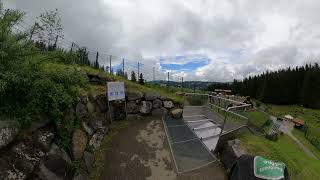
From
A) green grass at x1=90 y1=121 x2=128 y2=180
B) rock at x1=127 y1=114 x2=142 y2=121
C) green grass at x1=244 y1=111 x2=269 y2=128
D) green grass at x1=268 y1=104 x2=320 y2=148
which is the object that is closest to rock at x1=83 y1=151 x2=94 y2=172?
green grass at x1=90 y1=121 x2=128 y2=180

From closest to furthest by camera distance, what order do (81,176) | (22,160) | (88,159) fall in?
(22,160), (81,176), (88,159)

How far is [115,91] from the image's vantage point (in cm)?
1282

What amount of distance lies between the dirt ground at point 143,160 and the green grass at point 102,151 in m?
0.14

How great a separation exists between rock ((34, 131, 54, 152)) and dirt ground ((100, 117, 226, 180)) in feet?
7.07

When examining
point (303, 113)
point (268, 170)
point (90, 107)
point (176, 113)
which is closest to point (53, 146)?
point (90, 107)

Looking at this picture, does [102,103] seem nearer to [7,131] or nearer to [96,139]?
[96,139]

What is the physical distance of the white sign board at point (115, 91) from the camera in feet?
41.2

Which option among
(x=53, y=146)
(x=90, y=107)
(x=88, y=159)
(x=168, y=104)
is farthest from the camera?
(x=168, y=104)

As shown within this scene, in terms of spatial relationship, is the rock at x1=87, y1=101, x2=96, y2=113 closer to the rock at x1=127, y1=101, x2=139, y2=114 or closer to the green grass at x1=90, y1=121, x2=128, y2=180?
the green grass at x1=90, y1=121, x2=128, y2=180

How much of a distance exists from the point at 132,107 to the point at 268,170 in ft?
30.9

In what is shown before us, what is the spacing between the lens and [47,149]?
7320 mm

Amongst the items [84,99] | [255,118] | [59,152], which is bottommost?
[255,118]

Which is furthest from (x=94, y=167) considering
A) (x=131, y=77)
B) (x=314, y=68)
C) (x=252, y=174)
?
(x=314, y=68)

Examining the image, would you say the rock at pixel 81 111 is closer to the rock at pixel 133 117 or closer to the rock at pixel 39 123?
the rock at pixel 39 123
